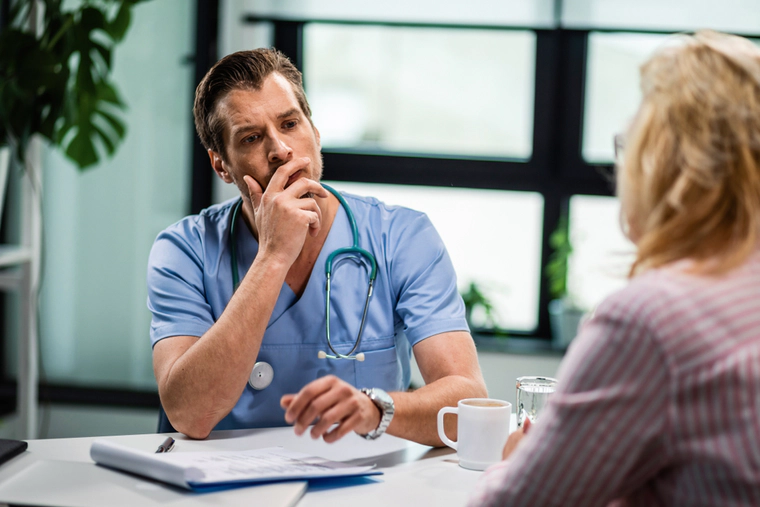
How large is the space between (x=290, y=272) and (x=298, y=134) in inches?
10.9

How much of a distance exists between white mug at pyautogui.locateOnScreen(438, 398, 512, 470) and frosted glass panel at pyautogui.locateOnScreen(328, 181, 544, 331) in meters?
1.89

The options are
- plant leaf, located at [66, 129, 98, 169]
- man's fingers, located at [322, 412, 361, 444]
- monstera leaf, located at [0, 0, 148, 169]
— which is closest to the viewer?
man's fingers, located at [322, 412, 361, 444]

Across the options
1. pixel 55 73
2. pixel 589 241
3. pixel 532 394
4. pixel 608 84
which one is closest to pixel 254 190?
pixel 532 394

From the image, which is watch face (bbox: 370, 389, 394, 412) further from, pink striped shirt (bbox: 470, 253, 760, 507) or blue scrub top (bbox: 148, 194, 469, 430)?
pink striped shirt (bbox: 470, 253, 760, 507)

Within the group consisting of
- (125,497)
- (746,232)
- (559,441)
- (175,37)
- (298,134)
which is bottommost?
(125,497)

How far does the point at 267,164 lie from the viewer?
4.94 feet

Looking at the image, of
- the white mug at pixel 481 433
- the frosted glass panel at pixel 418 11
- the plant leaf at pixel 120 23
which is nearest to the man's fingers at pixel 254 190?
the white mug at pixel 481 433

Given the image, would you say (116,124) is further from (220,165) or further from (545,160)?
(545,160)

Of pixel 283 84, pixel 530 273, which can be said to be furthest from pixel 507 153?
pixel 283 84

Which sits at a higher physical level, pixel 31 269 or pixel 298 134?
pixel 298 134

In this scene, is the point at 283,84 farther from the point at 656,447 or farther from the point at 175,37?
the point at 175,37

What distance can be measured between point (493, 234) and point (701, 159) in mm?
2359

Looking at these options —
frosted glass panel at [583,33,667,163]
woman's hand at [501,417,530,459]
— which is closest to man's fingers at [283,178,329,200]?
woman's hand at [501,417,530,459]

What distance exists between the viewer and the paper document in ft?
3.11
